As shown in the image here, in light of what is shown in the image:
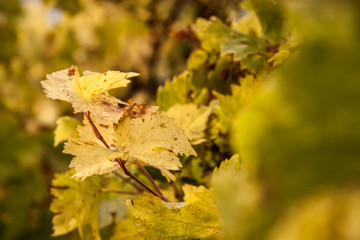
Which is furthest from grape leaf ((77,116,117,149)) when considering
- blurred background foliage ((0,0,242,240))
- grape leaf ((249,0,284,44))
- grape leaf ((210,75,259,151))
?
blurred background foliage ((0,0,242,240))

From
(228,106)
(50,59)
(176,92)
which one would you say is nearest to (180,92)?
(176,92)

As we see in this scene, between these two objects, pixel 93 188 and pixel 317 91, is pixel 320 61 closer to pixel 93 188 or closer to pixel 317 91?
pixel 317 91

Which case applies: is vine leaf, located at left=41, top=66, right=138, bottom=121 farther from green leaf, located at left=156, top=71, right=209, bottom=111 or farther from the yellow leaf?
green leaf, located at left=156, top=71, right=209, bottom=111

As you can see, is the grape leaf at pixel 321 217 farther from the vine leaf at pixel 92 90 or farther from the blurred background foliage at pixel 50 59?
the blurred background foliage at pixel 50 59

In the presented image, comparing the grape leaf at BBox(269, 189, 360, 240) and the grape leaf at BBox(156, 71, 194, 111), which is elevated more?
the grape leaf at BBox(156, 71, 194, 111)

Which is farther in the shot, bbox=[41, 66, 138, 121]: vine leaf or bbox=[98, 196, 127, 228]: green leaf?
bbox=[98, 196, 127, 228]: green leaf

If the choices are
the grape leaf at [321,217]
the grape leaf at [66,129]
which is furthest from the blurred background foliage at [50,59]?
the grape leaf at [321,217]

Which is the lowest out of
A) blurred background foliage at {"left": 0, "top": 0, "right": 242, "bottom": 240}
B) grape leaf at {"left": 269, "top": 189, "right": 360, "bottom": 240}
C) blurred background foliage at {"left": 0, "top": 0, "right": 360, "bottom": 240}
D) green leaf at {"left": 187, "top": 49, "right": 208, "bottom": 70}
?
grape leaf at {"left": 269, "top": 189, "right": 360, "bottom": 240}
